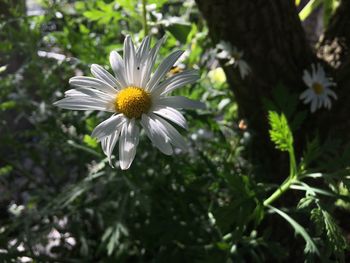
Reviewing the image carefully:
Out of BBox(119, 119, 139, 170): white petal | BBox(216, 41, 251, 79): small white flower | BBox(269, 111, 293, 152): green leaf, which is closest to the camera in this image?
BBox(119, 119, 139, 170): white petal

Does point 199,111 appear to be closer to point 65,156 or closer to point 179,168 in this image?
point 179,168

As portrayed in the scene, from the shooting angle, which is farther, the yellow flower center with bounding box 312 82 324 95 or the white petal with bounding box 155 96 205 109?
the yellow flower center with bounding box 312 82 324 95

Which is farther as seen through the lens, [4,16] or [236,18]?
[4,16]

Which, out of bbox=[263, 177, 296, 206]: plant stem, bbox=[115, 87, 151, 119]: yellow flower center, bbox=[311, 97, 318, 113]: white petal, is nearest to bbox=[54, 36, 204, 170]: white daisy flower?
bbox=[115, 87, 151, 119]: yellow flower center

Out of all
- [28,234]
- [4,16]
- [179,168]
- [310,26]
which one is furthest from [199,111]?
[310,26]

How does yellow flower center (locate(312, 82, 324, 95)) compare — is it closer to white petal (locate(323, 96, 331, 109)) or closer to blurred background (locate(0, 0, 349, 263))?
white petal (locate(323, 96, 331, 109))

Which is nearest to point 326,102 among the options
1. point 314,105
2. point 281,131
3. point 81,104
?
point 314,105

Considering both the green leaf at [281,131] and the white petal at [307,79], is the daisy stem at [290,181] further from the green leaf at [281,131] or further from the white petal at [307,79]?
the white petal at [307,79]
